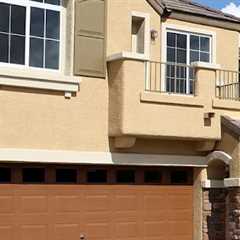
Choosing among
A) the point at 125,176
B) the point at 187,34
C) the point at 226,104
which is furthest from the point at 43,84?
the point at 187,34

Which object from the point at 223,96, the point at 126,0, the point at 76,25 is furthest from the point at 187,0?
the point at 76,25

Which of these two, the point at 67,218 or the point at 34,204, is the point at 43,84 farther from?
the point at 67,218

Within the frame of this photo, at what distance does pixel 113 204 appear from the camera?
1673 cm

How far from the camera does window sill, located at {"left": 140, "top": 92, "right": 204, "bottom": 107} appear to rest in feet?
53.7

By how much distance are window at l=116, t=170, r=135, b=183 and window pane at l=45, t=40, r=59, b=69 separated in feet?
9.88

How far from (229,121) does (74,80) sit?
419 cm

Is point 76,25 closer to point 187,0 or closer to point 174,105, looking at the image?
point 174,105

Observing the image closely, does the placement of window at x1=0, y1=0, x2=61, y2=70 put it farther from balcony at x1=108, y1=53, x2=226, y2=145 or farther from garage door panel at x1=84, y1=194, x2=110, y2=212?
garage door panel at x1=84, y1=194, x2=110, y2=212

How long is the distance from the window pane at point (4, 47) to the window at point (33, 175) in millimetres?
2415

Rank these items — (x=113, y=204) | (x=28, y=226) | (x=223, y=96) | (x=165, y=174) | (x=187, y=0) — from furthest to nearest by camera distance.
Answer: (x=187, y=0), (x=223, y=96), (x=165, y=174), (x=113, y=204), (x=28, y=226)

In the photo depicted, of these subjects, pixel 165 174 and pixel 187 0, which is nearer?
pixel 165 174

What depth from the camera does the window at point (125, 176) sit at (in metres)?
17.0

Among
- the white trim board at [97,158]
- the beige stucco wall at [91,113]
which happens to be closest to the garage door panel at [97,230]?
the white trim board at [97,158]

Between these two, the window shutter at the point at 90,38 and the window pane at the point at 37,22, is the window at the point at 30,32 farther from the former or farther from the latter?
the window shutter at the point at 90,38
